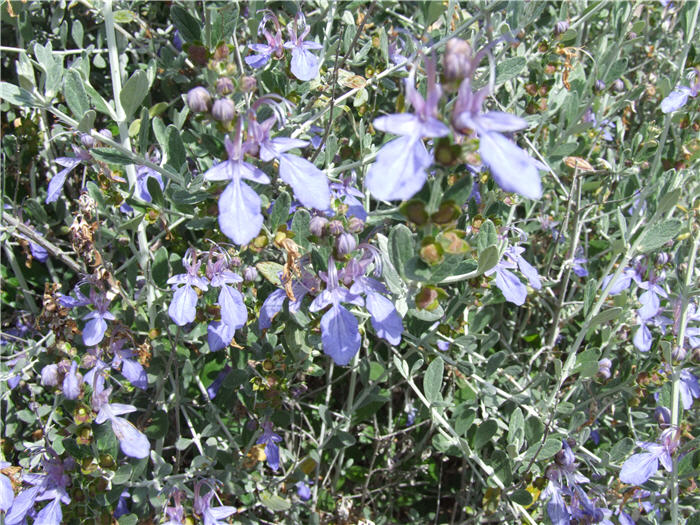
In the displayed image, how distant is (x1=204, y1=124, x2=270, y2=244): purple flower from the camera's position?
1.28 metres

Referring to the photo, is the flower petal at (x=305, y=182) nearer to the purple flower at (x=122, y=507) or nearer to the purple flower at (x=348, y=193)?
the purple flower at (x=348, y=193)

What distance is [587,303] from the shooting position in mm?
2047

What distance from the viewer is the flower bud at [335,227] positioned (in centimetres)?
146

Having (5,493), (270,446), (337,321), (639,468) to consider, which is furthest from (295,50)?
(639,468)

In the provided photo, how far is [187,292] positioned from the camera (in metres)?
1.78

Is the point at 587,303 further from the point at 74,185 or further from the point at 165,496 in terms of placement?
the point at 74,185

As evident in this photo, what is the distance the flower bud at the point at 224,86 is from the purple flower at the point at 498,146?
0.54 metres

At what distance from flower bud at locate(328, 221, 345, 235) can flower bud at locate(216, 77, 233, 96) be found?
15.1 inches

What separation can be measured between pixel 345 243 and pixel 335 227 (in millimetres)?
48

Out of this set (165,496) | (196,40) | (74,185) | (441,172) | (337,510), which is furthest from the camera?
(74,185)

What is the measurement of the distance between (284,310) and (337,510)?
3.11 ft

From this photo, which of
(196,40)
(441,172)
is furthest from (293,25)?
(441,172)

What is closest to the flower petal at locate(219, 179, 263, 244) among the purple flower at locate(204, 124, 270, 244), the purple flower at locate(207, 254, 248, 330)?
the purple flower at locate(204, 124, 270, 244)

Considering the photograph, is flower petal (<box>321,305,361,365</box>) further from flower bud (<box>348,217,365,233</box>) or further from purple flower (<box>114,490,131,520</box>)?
purple flower (<box>114,490,131,520</box>)
